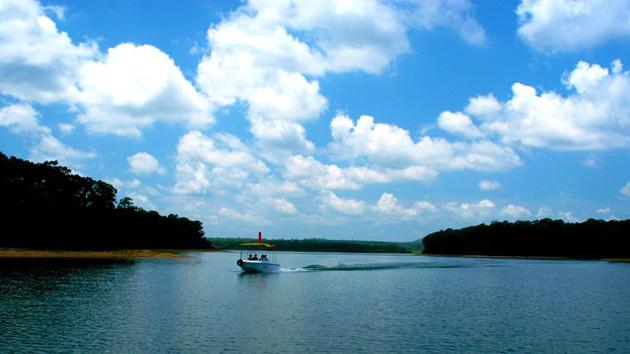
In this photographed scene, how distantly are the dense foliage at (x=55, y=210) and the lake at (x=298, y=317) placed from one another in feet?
210

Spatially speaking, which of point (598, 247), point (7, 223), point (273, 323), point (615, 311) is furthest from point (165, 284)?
point (598, 247)

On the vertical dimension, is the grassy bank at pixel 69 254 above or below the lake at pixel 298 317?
above

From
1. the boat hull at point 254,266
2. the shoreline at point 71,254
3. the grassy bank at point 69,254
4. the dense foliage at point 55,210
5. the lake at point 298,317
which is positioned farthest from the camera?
the dense foliage at point 55,210

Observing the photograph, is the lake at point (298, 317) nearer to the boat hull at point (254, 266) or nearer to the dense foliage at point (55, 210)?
the boat hull at point (254, 266)

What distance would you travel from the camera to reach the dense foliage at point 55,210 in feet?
428

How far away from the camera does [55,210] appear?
138 meters

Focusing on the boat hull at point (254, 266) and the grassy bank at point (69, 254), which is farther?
the grassy bank at point (69, 254)

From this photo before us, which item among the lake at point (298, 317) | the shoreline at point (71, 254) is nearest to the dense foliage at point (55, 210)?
the shoreline at point (71, 254)

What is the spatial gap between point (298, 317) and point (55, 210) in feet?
368

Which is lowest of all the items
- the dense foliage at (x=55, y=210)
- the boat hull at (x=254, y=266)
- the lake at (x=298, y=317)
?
the lake at (x=298, y=317)

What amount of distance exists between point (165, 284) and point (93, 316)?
2839cm

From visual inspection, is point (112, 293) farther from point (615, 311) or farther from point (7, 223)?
point (7, 223)

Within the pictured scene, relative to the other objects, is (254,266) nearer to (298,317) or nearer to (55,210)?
(298,317)

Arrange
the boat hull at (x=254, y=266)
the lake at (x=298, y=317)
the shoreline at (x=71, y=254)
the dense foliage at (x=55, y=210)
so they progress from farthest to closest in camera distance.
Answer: the dense foliage at (x=55, y=210) → the shoreline at (x=71, y=254) → the boat hull at (x=254, y=266) → the lake at (x=298, y=317)
